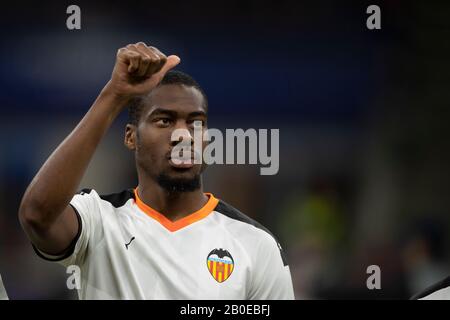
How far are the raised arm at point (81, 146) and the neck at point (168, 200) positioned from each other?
57 cm

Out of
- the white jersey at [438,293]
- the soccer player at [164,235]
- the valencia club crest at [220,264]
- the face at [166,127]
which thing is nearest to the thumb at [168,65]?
the soccer player at [164,235]

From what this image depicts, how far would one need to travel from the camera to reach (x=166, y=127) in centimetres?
294

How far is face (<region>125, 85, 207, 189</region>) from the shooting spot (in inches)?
114

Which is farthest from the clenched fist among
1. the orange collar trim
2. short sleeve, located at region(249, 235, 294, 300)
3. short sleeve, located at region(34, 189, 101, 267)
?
short sleeve, located at region(249, 235, 294, 300)

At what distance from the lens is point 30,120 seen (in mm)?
6191

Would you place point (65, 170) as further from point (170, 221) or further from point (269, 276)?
point (269, 276)

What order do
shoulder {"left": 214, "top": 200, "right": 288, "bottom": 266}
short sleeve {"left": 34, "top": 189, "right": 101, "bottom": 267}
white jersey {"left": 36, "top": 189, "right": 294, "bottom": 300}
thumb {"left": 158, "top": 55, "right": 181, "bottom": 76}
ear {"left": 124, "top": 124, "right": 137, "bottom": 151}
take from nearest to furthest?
thumb {"left": 158, "top": 55, "right": 181, "bottom": 76}
short sleeve {"left": 34, "top": 189, "right": 101, "bottom": 267}
white jersey {"left": 36, "top": 189, "right": 294, "bottom": 300}
shoulder {"left": 214, "top": 200, "right": 288, "bottom": 266}
ear {"left": 124, "top": 124, "right": 137, "bottom": 151}

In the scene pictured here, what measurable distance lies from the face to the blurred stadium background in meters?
2.44

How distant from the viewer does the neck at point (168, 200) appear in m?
2.99

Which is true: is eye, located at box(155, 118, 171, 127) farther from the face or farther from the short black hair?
the short black hair

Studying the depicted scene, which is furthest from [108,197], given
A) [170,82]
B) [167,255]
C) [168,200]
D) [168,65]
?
[168,65]

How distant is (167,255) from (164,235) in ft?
0.34

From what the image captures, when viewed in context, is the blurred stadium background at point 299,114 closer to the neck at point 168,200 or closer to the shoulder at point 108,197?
the shoulder at point 108,197
